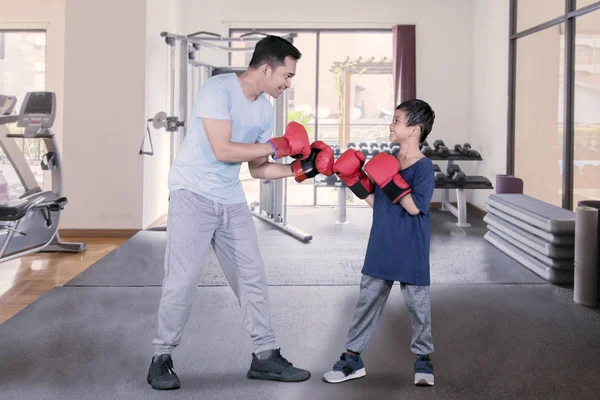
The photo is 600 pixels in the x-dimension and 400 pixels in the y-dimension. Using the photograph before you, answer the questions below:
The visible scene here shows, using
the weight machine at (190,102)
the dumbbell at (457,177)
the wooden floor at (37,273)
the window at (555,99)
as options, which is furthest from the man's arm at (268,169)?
the dumbbell at (457,177)

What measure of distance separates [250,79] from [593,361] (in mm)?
1963

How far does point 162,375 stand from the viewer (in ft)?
8.27

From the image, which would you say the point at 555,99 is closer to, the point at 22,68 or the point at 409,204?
the point at 409,204

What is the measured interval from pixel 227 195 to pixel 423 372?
1.05 meters

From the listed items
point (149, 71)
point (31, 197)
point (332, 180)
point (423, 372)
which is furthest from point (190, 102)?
point (423, 372)

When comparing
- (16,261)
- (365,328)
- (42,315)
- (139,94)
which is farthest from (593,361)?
(139,94)

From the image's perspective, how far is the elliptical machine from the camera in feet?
14.8

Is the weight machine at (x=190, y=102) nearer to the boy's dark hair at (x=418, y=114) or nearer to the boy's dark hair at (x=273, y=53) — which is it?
the boy's dark hair at (x=273, y=53)

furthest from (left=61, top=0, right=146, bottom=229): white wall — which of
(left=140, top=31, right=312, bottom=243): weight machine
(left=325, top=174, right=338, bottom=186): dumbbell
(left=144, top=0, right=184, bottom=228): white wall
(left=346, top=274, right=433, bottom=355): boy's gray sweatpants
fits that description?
(left=346, top=274, right=433, bottom=355): boy's gray sweatpants

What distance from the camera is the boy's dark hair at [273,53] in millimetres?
2404

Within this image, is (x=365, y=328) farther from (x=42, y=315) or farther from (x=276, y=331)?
(x=42, y=315)

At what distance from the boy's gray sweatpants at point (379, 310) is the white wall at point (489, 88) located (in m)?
4.93

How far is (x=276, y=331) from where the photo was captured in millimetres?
3291

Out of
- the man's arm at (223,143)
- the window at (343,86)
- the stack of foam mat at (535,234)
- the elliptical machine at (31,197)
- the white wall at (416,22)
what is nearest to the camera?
the man's arm at (223,143)
